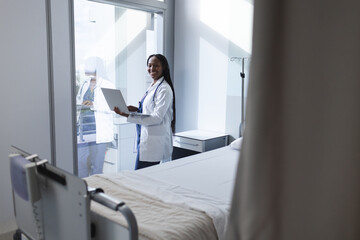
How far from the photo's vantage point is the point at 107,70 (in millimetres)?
3562

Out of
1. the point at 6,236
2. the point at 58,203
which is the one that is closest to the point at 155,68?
the point at 6,236

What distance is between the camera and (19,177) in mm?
1312

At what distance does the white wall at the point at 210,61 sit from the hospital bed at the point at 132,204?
1274 mm

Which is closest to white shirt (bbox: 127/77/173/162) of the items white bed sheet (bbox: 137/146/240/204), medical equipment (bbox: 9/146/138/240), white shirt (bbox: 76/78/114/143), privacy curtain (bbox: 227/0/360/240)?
white bed sheet (bbox: 137/146/240/204)

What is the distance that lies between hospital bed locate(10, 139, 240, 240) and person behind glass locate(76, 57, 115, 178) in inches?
48.7

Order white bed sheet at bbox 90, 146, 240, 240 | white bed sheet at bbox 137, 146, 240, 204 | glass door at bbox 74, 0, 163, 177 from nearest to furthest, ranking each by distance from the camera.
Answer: white bed sheet at bbox 90, 146, 240, 240 < white bed sheet at bbox 137, 146, 240, 204 < glass door at bbox 74, 0, 163, 177

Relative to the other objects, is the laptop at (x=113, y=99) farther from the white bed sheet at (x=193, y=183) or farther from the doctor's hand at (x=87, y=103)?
the white bed sheet at (x=193, y=183)

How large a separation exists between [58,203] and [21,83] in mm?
1959

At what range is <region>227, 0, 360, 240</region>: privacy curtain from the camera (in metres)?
0.47

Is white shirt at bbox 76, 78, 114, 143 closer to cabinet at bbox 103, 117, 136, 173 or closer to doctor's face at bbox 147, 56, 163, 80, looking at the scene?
cabinet at bbox 103, 117, 136, 173

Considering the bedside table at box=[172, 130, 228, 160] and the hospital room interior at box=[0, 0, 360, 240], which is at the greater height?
the hospital room interior at box=[0, 0, 360, 240]

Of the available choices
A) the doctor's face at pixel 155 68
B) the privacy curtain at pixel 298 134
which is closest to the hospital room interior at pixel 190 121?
the privacy curtain at pixel 298 134

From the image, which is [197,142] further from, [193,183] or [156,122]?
[193,183]

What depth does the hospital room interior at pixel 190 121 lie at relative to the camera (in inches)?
18.6
